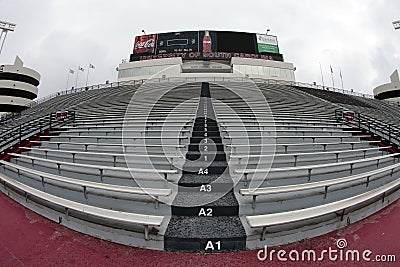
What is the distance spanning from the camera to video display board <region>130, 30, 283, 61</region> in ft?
87.9

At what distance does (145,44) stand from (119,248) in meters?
29.4

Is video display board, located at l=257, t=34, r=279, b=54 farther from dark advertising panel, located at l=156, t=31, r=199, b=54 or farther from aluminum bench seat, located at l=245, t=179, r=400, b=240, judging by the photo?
aluminum bench seat, located at l=245, t=179, r=400, b=240

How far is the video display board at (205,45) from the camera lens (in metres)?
26.8

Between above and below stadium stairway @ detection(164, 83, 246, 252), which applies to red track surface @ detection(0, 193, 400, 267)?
below

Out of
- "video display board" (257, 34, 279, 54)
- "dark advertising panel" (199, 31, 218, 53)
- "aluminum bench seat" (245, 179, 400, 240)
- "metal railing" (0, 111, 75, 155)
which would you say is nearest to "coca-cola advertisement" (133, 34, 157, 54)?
"dark advertising panel" (199, 31, 218, 53)

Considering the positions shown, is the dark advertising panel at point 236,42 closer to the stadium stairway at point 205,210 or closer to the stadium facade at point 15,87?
the stadium facade at point 15,87

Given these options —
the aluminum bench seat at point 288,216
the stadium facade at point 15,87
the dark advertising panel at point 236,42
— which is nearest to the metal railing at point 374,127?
the aluminum bench seat at point 288,216

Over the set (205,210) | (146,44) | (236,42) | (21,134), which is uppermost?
(146,44)

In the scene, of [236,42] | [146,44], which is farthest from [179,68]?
[236,42]

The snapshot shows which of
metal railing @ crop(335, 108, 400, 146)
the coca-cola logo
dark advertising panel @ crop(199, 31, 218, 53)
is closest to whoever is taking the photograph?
metal railing @ crop(335, 108, 400, 146)

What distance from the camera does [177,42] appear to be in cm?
2786

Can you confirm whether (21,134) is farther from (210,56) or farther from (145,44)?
(145,44)

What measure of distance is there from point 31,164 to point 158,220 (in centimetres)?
522

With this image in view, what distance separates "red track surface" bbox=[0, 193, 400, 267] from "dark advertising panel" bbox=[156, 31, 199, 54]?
2648cm
